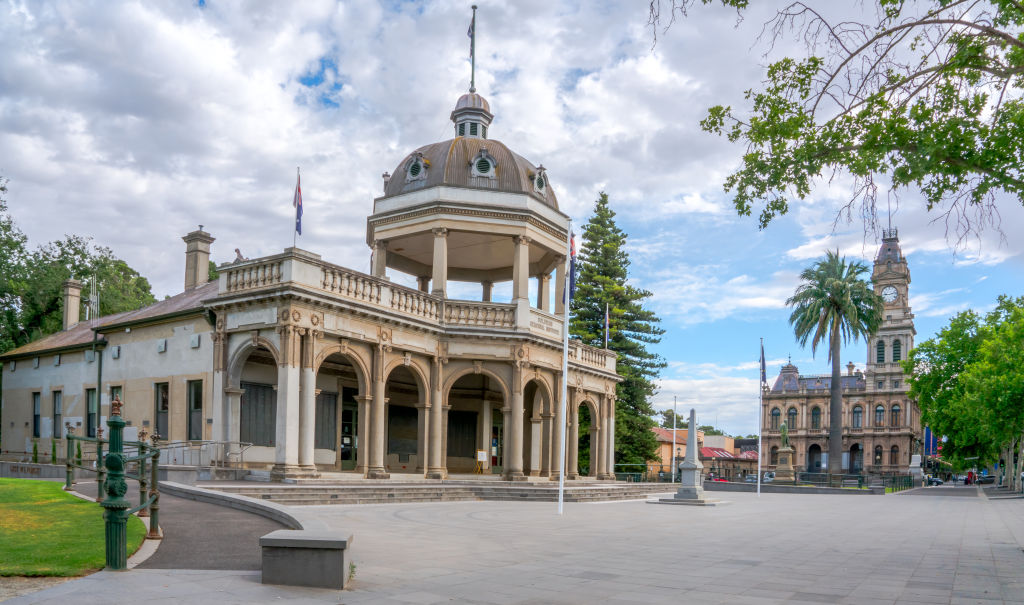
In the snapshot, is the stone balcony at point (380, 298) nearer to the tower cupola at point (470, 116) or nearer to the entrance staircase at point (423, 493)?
the entrance staircase at point (423, 493)

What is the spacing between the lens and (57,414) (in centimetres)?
2930

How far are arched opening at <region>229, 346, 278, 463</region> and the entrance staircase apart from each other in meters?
3.84

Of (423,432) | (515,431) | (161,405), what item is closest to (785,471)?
(515,431)

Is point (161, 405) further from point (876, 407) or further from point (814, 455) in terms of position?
point (814, 455)

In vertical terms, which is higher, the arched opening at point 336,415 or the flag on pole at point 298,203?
the flag on pole at point 298,203

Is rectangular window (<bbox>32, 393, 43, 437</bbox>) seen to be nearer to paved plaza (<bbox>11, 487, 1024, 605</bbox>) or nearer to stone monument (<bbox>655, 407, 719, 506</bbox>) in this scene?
paved plaza (<bbox>11, 487, 1024, 605</bbox>)

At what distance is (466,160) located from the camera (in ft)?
95.6

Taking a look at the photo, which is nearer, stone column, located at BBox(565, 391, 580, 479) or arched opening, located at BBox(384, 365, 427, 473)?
arched opening, located at BBox(384, 365, 427, 473)


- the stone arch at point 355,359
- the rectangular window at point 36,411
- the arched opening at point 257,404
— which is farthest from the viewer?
the rectangular window at point 36,411

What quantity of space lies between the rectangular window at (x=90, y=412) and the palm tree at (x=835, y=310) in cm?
3875

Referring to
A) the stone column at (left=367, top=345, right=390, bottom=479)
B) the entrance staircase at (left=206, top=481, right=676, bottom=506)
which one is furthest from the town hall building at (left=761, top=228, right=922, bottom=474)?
the stone column at (left=367, top=345, right=390, bottom=479)

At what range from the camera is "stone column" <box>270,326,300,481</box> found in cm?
2048

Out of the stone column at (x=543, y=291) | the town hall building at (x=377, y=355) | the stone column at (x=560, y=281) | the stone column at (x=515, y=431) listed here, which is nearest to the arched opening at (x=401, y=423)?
the town hall building at (x=377, y=355)

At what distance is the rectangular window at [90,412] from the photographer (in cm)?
2717
